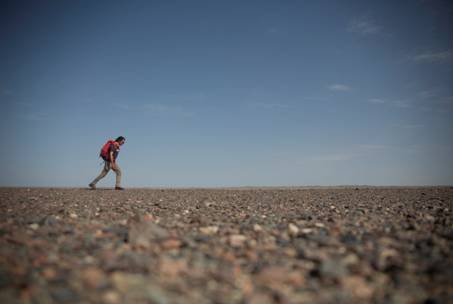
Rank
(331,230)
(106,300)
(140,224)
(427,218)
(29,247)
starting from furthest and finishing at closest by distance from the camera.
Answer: (427,218), (331,230), (140,224), (29,247), (106,300)

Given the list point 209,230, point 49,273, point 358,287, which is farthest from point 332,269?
point 49,273

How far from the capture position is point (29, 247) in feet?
8.96

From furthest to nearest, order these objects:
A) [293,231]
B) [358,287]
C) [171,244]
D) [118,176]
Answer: [118,176]
[293,231]
[171,244]
[358,287]

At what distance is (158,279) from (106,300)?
41cm

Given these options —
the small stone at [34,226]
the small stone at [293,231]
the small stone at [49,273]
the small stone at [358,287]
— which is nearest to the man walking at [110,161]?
the small stone at [34,226]

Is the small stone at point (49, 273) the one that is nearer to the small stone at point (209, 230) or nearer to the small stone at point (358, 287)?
the small stone at point (209, 230)

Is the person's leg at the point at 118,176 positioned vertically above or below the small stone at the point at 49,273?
above

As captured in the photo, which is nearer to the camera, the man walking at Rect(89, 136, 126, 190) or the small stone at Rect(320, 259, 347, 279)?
the small stone at Rect(320, 259, 347, 279)

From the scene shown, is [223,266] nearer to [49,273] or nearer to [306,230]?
[49,273]

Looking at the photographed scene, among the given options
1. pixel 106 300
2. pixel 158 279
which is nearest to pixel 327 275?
pixel 158 279

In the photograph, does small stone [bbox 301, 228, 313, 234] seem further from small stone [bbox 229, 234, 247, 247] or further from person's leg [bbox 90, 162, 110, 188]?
person's leg [bbox 90, 162, 110, 188]

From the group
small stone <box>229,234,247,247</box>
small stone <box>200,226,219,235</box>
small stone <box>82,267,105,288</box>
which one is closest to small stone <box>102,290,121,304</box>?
small stone <box>82,267,105,288</box>

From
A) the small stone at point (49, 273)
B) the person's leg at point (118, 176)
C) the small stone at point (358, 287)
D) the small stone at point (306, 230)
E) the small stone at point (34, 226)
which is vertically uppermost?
the person's leg at point (118, 176)

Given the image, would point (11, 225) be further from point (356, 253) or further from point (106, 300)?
point (356, 253)
